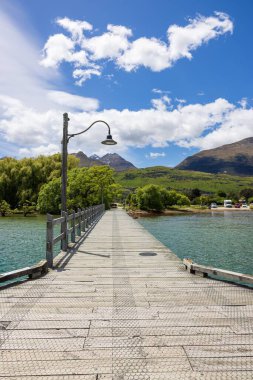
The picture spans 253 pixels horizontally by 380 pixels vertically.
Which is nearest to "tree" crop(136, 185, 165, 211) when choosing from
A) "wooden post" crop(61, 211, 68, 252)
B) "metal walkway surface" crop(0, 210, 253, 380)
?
"wooden post" crop(61, 211, 68, 252)

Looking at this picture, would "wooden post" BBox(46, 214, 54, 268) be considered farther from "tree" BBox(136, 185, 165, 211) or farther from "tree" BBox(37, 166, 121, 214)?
"tree" BBox(136, 185, 165, 211)

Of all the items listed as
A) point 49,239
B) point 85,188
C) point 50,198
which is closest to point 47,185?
point 50,198

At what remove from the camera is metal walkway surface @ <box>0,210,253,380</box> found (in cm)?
346

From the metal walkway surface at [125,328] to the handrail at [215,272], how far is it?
0.68 feet

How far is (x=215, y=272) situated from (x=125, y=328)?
11.6 ft

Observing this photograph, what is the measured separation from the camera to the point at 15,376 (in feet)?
10.8

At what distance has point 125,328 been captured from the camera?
14.9ft

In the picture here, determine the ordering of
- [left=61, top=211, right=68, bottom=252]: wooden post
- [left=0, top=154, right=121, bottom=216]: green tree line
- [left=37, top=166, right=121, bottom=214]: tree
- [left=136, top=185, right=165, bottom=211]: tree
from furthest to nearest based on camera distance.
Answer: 1. [left=136, top=185, right=165, bottom=211]: tree
2. [left=0, top=154, right=121, bottom=216]: green tree line
3. [left=37, top=166, right=121, bottom=214]: tree
4. [left=61, top=211, right=68, bottom=252]: wooden post

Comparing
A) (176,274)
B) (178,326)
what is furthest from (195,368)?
(176,274)

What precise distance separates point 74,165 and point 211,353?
62901 mm

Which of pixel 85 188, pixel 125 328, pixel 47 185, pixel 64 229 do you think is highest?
pixel 47 185

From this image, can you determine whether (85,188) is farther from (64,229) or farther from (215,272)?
(215,272)

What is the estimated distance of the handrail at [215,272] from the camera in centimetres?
→ 663

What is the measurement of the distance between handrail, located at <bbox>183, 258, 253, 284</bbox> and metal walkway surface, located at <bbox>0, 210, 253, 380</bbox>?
208 mm
